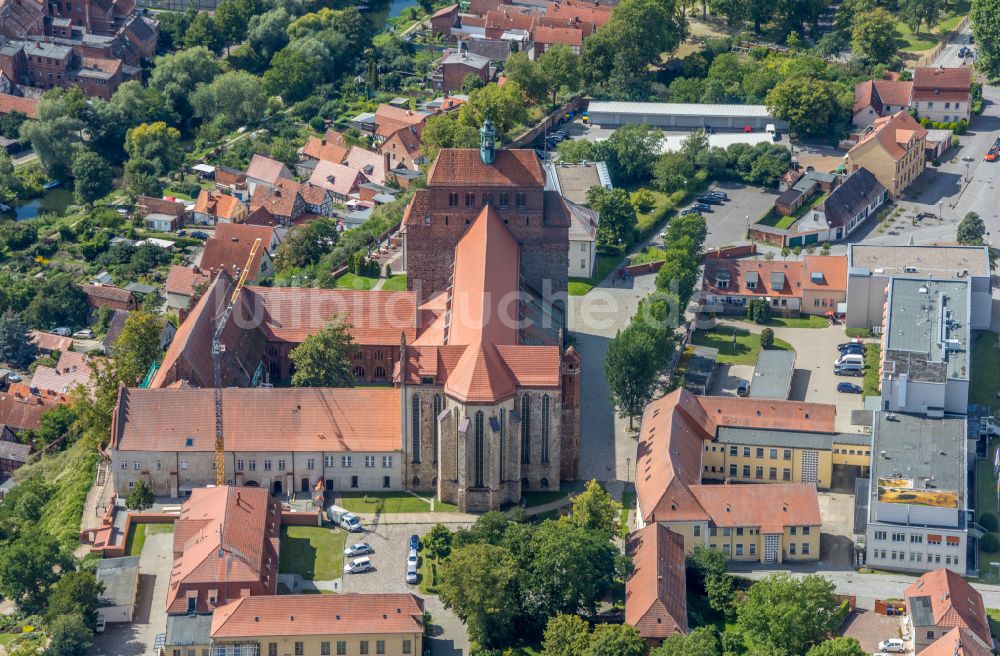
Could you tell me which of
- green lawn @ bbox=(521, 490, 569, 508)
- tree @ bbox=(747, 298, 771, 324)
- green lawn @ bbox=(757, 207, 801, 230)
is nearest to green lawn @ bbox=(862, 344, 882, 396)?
tree @ bbox=(747, 298, 771, 324)

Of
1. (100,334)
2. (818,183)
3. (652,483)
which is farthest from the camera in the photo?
(818,183)

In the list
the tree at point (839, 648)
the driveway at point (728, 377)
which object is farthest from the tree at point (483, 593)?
the driveway at point (728, 377)

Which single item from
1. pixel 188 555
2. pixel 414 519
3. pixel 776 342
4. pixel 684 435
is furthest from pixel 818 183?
pixel 188 555

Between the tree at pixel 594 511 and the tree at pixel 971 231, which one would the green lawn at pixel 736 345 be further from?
the tree at pixel 594 511

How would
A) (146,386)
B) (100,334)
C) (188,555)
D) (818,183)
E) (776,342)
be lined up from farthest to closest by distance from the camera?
(818,183), (100,334), (776,342), (146,386), (188,555)

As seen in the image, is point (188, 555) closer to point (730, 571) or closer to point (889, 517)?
point (730, 571)

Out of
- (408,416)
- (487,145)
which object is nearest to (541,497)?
(408,416)
